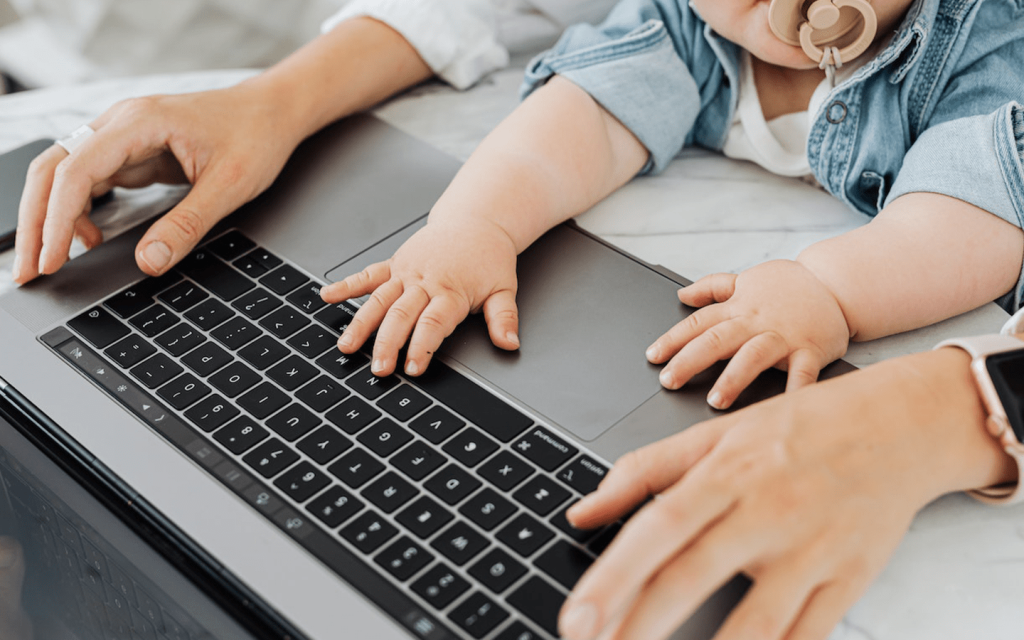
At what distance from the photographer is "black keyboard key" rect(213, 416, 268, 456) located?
1.77 feet

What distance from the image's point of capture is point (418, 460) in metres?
0.52

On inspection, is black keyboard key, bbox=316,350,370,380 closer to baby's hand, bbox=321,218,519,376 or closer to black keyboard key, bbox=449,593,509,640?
baby's hand, bbox=321,218,519,376

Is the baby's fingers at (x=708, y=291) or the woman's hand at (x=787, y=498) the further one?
the baby's fingers at (x=708, y=291)

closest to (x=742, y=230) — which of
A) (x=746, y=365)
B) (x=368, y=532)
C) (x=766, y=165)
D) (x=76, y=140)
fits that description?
(x=766, y=165)

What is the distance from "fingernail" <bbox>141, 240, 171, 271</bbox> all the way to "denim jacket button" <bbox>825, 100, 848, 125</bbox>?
20.7 inches

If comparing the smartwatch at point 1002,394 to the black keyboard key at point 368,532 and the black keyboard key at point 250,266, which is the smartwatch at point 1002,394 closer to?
the black keyboard key at point 368,532

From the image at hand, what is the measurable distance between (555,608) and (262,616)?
0.51 feet

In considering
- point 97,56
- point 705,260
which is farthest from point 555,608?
point 97,56

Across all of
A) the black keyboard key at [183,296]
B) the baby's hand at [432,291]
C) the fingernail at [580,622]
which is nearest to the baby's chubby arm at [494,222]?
the baby's hand at [432,291]

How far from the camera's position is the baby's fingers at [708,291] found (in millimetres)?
620

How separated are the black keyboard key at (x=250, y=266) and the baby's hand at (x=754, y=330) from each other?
0.97 ft

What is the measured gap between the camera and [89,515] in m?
0.54

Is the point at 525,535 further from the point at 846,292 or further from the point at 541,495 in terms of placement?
the point at 846,292

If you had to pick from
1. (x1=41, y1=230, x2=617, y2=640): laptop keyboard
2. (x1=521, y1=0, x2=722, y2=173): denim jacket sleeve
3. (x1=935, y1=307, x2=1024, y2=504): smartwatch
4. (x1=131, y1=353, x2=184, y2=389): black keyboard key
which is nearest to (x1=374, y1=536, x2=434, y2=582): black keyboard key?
(x1=41, y1=230, x2=617, y2=640): laptop keyboard
